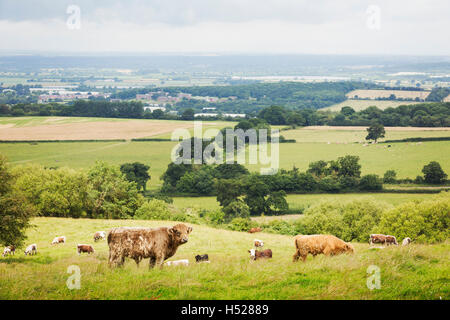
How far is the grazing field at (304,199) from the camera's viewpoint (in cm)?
5723

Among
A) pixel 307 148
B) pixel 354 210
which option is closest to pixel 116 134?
pixel 307 148

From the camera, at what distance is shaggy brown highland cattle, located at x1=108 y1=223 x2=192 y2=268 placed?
1247 cm

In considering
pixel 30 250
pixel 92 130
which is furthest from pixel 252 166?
pixel 30 250

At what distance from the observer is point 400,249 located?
13492 millimetres

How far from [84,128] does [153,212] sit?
225 ft

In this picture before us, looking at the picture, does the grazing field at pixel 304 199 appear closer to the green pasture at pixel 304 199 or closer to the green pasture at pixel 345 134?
the green pasture at pixel 304 199

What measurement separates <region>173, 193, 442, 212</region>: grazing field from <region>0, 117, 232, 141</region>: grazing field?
135 feet

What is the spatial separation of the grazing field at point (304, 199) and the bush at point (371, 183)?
2.82 meters

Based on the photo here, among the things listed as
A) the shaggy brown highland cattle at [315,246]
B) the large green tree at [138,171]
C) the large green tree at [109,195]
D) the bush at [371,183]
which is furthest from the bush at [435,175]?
the shaggy brown highland cattle at [315,246]

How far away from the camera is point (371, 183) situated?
2544 inches

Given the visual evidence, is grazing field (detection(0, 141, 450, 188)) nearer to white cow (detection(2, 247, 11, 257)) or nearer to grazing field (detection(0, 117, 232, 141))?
grazing field (detection(0, 117, 232, 141))

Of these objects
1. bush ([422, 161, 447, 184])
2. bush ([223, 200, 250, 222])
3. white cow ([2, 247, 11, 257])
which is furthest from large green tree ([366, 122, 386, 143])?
white cow ([2, 247, 11, 257])
